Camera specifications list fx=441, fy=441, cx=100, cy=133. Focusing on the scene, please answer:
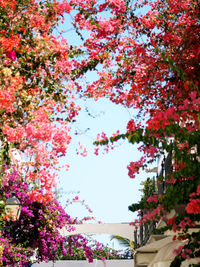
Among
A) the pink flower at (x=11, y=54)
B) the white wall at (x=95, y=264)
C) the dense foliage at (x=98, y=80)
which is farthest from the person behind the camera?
the white wall at (x=95, y=264)

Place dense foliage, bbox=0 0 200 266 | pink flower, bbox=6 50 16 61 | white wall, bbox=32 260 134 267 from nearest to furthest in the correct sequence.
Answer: dense foliage, bbox=0 0 200 266 → pink flower, bbox=6 50 16 61 → white wall, bbox=32 260 134 267

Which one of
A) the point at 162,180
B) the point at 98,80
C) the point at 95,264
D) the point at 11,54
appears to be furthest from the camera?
the point at 95,264

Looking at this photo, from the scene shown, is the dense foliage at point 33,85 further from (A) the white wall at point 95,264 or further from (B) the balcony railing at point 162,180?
(A) the white wall at point 95,264

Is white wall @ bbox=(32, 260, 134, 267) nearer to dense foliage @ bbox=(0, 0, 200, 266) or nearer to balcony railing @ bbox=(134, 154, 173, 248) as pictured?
balcony railing @ bbox=(134, 154, 173, 248)

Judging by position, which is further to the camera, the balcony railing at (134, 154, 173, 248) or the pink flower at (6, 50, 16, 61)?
the pink flower at (6, 50, 16, 61)

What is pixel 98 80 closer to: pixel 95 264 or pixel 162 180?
pixel 162 180

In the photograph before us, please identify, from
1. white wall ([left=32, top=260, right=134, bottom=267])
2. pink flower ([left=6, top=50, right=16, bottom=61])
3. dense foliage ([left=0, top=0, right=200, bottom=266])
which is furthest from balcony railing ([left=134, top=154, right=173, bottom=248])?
white wall ([left=32, top=260, right=134, bottom=267])

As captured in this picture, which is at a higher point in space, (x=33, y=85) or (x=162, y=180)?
(x=33, y=85)

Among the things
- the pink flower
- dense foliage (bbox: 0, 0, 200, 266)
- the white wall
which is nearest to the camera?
dense foliage (bbox: 0, 0, 200, 266)

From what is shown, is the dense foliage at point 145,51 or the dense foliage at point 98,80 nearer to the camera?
the dense foliage at point 98,80

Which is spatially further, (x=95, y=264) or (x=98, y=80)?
(x=95, y=264)

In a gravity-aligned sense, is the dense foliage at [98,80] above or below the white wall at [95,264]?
above

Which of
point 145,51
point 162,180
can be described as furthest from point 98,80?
point 162,180

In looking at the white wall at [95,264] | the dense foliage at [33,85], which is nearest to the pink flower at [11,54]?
the dense foliage at [33,85]
